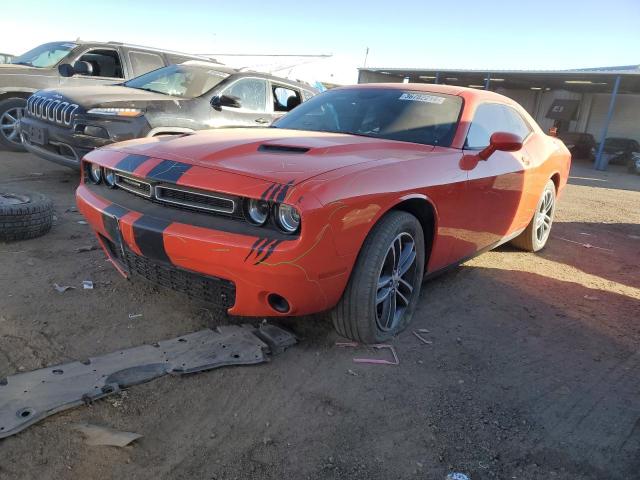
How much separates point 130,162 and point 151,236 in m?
0.55

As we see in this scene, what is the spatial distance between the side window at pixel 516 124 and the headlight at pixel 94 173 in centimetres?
328

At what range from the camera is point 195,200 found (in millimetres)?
2518

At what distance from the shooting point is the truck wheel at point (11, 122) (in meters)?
7.52

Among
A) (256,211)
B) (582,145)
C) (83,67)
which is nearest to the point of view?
(256,211)

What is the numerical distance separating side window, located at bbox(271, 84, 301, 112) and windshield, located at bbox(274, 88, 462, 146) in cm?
278

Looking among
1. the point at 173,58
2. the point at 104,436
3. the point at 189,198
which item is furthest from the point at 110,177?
the point at 173,58

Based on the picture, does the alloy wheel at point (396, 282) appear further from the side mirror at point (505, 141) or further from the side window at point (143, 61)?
the side window at point (143, 61)

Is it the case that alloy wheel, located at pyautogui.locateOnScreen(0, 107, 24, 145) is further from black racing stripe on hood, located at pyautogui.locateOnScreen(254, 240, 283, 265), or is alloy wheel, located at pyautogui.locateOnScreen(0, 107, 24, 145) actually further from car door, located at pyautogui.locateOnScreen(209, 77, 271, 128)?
black racing stripe on hood, located at pyautogui.locateOnScreen(254, 240, 283, 265)

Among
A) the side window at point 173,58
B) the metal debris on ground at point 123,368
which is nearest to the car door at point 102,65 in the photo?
the side window at point 173,58

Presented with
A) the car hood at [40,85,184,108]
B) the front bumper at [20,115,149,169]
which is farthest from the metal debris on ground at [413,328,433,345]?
the car hood at [40,85,184,108]

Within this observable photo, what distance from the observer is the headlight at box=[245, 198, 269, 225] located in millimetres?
2369

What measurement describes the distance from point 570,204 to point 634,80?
53.3 feet

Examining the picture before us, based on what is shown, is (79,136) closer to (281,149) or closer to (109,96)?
(109,96)

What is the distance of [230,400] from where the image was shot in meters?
2.28
